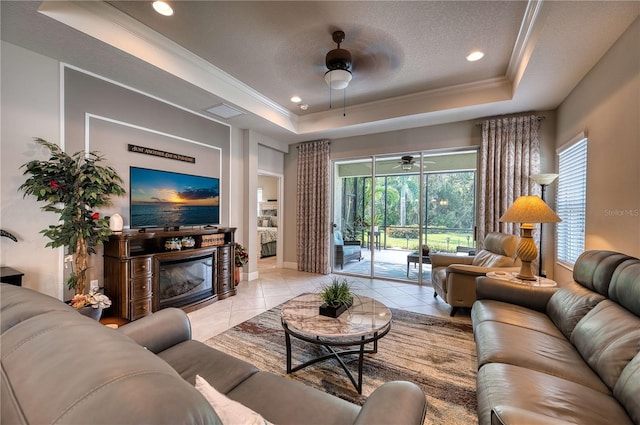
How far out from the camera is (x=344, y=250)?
5.61m

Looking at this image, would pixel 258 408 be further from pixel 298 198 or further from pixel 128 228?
pixel 298 198

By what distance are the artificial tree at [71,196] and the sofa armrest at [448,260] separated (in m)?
4.12

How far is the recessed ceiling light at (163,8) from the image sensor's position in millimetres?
2285

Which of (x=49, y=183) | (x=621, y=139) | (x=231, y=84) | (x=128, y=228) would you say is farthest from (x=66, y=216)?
(x=621, y=139)

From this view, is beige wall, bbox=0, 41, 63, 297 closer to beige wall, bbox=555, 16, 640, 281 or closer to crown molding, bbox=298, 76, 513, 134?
crown molding, bbox=298, 76, 513, 134

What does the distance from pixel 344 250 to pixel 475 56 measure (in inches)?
152

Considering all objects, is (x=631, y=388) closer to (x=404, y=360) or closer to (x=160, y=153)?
(x=404, y=360)

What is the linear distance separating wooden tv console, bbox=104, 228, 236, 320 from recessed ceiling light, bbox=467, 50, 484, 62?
397 cm

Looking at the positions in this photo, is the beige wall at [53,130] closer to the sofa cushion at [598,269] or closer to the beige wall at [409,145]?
the beige wall at [409,145]

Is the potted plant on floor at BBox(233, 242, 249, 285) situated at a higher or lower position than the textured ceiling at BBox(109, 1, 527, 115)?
lower

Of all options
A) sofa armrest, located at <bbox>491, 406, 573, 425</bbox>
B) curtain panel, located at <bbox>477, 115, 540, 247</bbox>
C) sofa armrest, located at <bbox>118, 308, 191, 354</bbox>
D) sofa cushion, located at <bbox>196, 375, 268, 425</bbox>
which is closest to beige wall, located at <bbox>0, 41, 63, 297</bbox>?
sofa armrest, located at <bbox>118, 308, 191, 354</bbox>

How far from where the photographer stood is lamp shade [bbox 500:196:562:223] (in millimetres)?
2461

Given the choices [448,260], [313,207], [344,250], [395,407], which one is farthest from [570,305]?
[313,207]

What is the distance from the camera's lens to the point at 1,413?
1.65 ft
